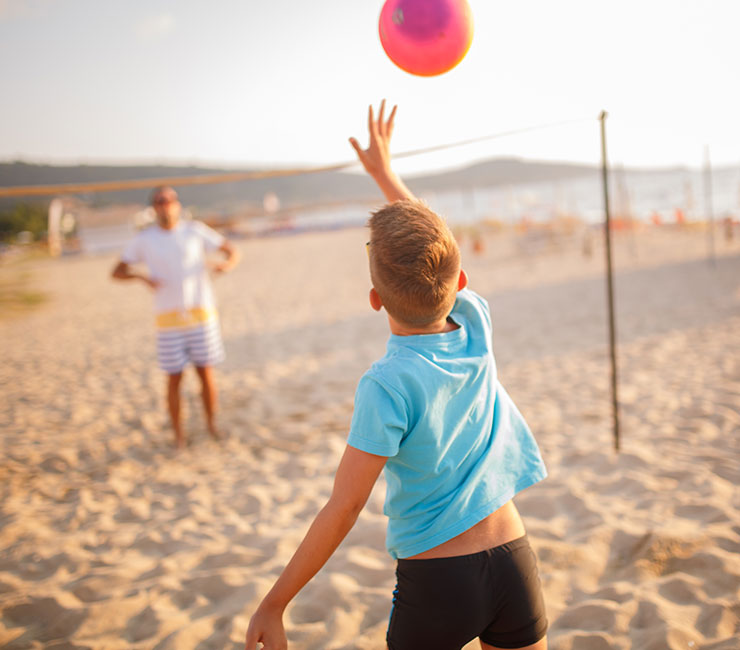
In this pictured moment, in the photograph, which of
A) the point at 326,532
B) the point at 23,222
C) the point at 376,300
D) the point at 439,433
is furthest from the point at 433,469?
the point at 23,222

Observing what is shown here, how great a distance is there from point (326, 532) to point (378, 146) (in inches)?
43.5

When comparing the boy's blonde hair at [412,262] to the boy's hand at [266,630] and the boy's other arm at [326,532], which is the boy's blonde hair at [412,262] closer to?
the boy's other arm at [326,532]

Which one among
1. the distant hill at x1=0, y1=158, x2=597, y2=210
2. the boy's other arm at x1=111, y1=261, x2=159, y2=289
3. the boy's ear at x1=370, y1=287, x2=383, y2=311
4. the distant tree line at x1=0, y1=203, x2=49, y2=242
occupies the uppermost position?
the distant hill at x1=0, y1=158, x2=597, y2=210

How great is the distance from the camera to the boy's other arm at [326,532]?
97 cm

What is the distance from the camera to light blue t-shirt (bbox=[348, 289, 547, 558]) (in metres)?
0.97

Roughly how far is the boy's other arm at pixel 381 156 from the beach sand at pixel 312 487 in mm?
1467

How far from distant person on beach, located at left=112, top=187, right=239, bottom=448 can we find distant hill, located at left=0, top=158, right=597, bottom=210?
52617 millimetres

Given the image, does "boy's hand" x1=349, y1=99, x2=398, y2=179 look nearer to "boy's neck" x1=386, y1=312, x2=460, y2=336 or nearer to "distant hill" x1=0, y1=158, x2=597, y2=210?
"boy's neck" x1=386, y1=312, x2=460, y2=336

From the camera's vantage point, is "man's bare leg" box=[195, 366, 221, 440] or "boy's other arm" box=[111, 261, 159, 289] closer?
"boy's other arm" box=[111, 261, 159, 289]

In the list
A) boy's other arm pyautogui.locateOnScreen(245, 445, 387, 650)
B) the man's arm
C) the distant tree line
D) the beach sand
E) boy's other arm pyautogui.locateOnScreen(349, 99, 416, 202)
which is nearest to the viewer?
boy's other arm pyautogui.locateOnScreen(245, 445, 387, 650)

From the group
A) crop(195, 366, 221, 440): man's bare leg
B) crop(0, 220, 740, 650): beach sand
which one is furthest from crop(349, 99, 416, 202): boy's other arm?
crop(195, 366, 221, 440): man's bare leg

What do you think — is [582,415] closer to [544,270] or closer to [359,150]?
[359,150]

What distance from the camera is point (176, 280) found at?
11.2ft

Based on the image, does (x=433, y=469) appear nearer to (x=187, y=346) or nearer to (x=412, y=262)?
(x=412, y=262)
